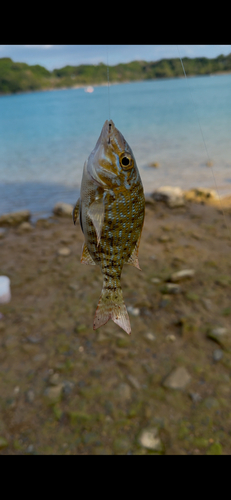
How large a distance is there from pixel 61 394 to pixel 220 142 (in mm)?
17243

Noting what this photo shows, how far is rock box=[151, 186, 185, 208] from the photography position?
10.2 meters

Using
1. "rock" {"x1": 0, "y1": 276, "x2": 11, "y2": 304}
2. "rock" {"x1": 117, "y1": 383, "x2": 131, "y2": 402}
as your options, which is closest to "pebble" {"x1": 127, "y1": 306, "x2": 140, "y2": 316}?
"rock" {"x1": 117, "y1": 383, "x2": 131, "y2": 402}

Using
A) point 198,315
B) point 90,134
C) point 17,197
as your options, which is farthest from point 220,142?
point 198,315

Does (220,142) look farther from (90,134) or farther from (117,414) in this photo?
(117,414)

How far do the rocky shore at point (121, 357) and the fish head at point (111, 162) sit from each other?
10.6 feet

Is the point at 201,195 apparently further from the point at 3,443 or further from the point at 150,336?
the point at 3,443

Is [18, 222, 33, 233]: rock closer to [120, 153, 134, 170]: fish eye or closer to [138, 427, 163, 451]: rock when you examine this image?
[138, 427, 163, 451]: rock

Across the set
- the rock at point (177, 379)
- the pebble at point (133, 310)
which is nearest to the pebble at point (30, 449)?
the rock at point (177, 379)

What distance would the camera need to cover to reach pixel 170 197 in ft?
34.1

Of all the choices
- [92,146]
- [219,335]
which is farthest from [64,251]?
[92,146]

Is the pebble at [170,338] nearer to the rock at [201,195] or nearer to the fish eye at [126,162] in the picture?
the fish eye at [126,162]

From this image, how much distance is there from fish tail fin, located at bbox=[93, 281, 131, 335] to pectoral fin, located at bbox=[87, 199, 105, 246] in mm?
557

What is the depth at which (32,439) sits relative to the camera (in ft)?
12.5

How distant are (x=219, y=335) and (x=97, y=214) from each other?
389cm
